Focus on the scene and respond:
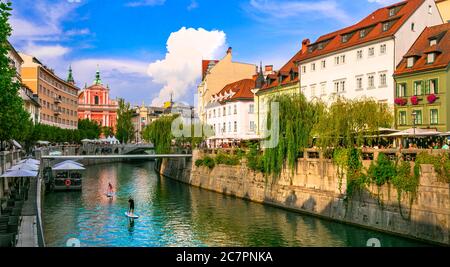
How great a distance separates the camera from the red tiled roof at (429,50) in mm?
38231

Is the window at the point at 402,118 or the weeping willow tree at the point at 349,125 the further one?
the window at the point at 402,118

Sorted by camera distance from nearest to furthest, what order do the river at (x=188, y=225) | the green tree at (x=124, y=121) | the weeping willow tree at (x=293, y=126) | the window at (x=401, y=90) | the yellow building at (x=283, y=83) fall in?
the river at (x=188, y=225), the weeping willow tree at (x=293, y=126), the window at (x=401, y=90), the yellow building at (x=283, y=83), the green tree at (x=124, y=121)

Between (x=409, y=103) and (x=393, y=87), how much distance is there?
98.0 inches

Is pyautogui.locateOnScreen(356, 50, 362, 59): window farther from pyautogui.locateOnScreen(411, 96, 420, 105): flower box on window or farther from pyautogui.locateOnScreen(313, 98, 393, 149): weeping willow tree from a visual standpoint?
pyautogui.locateOnScreen(313, 98, 393, 149): weeping willow tree

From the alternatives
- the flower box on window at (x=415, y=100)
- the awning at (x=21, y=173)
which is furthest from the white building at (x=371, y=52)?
the awning at (x=21, y=173)

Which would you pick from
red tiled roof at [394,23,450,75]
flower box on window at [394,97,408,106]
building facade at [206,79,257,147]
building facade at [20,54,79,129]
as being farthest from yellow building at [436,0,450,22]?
building facade at [20,54,79,129]

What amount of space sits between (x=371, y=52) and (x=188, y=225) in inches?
945

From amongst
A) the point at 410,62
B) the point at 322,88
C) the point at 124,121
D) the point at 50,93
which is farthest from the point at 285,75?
the point at 124,121

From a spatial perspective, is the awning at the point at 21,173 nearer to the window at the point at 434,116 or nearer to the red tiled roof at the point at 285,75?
the window at the point at 434,116

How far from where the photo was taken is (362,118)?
32.6 meters

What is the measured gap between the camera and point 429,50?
3950cm

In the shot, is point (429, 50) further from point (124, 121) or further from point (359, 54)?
point (124, 121)

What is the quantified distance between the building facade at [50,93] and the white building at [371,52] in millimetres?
57460
